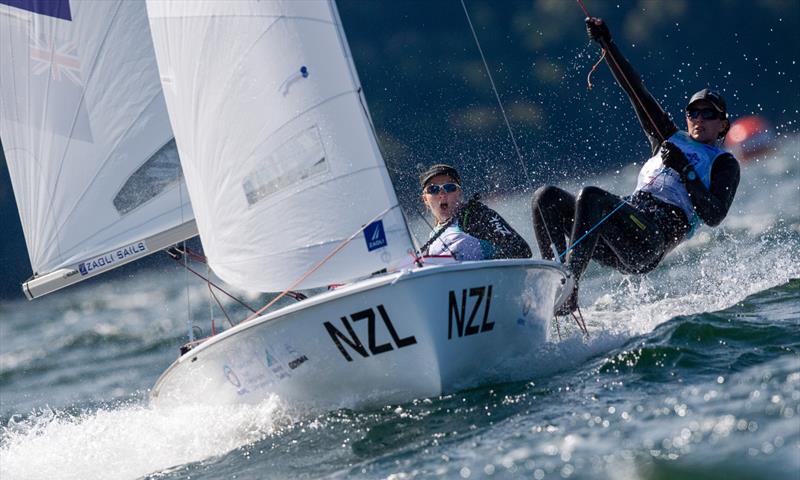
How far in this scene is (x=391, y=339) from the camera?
3.87 m

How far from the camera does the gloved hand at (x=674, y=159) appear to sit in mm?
5066

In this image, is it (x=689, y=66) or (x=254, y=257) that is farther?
(x=689, y=66)

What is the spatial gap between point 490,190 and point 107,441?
9.06 metres

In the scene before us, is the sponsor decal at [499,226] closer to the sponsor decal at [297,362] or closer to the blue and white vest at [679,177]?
the blue and white vest at [679,177]

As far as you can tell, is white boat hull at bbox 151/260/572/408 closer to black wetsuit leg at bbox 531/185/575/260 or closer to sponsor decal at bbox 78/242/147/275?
black wetsuit leg at bbox 531/185/575/260

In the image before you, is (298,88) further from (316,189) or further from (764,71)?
(764,71)

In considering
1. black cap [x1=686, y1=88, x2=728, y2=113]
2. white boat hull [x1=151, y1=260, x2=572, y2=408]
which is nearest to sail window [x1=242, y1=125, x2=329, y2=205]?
white boat hull [x1=151, y1=260, x2=572, y2=408]

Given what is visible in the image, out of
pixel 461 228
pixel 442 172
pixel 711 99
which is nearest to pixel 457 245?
pixel 461 228

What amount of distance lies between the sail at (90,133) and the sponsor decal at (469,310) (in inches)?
84.3

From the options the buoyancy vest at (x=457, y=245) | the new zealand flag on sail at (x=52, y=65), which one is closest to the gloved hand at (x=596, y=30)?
the buoyancy vest at (x=457, y=245)

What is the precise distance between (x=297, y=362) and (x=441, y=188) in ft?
3.97

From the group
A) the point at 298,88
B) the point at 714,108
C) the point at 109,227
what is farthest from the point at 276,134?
the point at 714,108

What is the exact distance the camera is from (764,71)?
1584 centimetres

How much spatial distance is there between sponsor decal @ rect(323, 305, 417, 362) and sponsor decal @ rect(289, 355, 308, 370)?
0.17 metres
